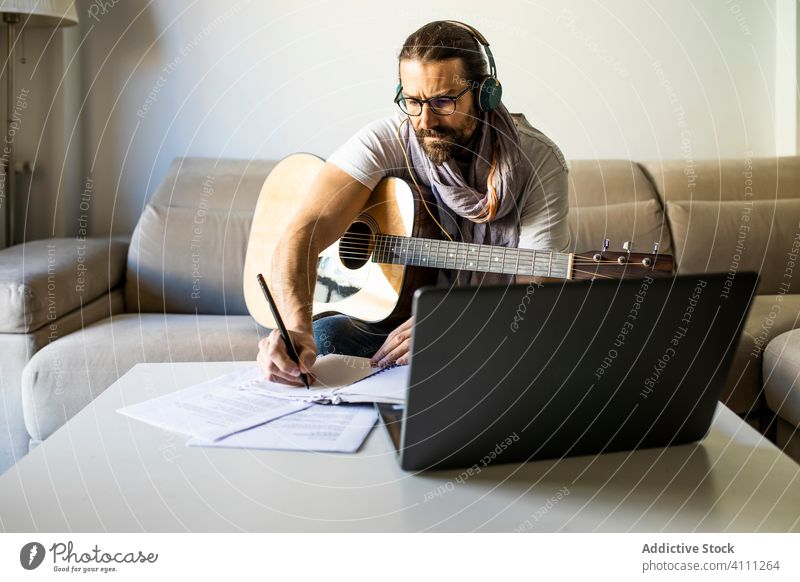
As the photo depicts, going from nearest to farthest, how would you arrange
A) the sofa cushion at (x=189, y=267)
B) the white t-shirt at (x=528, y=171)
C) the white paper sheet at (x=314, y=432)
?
the white paper sheet at (x=314, y=432) < the white t-shirt at (x=528, y=171) < the sofa cushion at (x=189, y=267)

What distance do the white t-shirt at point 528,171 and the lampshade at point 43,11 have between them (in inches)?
43.6

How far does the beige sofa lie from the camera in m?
1.66

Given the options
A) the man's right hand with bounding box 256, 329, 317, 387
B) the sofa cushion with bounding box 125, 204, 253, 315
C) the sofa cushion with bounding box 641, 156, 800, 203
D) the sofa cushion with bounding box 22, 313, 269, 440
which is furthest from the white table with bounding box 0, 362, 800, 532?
the sofa cushion with bounding box 641, 156, 800, 203

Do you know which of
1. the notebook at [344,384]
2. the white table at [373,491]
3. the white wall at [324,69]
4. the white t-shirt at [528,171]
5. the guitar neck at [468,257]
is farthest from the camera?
the white wall at [324,69]

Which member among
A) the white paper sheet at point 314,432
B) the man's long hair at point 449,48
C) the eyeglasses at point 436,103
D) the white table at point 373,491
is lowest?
the white table at point 373,491

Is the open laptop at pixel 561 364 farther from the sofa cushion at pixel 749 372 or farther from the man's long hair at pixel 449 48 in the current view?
the sofa cushion at pixel 749 372

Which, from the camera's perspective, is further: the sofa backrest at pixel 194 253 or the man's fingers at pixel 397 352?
the sofa backrest at pixel 194 253

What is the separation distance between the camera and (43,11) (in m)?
2.11

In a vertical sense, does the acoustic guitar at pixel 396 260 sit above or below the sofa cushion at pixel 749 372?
above

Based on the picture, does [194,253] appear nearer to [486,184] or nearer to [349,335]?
[349,335]

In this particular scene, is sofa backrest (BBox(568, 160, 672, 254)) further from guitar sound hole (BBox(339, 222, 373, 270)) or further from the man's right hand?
the man's right hand

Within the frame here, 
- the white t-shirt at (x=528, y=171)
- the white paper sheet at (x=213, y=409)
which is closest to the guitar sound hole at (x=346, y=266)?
the white t-shirt at (x=528, y=171)

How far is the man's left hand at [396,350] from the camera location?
1.17 metres
